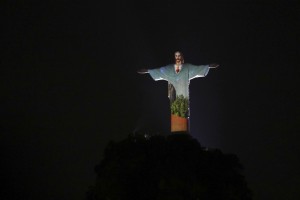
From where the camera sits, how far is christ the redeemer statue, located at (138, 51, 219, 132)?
862 inches

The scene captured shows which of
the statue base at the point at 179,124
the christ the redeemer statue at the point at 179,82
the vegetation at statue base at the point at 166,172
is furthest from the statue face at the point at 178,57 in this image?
the vegetation at statue base at the point at 166,172

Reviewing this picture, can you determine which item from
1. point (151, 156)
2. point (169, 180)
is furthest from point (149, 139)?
point (169, 180)

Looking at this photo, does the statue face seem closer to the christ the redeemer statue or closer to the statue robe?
the christ the redeemer statue

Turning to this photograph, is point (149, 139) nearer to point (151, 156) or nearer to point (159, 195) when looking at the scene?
point (151, 156)

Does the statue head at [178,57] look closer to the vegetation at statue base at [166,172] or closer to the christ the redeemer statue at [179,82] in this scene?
the christ the redeemer statue at [179,82]

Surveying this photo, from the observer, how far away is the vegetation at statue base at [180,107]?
21859 mm

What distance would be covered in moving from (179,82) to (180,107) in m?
1.18

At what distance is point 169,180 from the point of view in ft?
46.2

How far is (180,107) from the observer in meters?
21.9

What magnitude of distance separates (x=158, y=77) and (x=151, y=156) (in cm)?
839

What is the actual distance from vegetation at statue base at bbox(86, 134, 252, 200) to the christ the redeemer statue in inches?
249

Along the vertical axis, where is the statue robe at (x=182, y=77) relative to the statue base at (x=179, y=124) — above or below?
above

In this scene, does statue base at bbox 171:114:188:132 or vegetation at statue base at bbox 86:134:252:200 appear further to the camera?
statue base at bbox 171:114:188:132

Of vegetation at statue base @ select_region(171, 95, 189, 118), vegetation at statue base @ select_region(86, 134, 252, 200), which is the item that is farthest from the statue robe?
vegetation at statue base @ select_region(86, 134, 252, 200)
